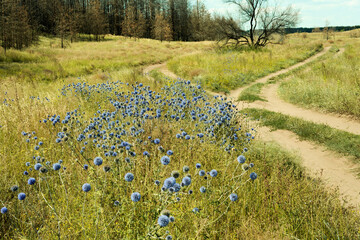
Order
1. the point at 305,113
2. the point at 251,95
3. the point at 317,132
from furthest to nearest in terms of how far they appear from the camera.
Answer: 1. the point at 251,95
2. the point at 305,113
3. the point at 317,132

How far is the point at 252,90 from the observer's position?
1141 cm

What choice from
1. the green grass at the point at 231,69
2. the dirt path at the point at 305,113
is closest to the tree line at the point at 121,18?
the green grass at the point at 231,69

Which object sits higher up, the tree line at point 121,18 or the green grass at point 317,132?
the tree line at point 121,18

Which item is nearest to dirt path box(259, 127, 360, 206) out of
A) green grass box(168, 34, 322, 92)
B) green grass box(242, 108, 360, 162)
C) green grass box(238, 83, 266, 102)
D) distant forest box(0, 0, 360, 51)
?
green grass box(242, 108, 360, 162)

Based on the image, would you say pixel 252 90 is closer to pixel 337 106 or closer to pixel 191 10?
pixel 337 106

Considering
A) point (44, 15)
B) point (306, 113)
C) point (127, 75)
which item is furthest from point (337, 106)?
point (44, 15)

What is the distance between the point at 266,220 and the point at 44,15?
264 feet

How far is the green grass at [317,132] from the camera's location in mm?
5238

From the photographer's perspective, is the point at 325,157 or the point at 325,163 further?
the point at 325,157

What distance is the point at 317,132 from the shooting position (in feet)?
20.3

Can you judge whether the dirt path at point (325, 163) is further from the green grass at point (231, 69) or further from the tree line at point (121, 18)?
the tree line at point (121, 18)

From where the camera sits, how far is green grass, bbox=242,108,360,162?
17.2 feet

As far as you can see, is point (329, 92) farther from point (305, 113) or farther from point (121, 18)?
point (121, 18)

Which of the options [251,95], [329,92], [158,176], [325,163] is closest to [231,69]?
[251,95]
